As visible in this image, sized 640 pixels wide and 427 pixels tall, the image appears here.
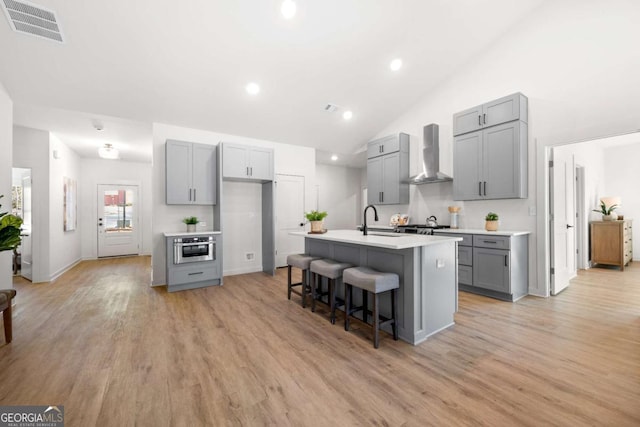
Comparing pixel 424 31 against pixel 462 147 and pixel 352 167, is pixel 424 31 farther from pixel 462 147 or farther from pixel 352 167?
pixel 352 167

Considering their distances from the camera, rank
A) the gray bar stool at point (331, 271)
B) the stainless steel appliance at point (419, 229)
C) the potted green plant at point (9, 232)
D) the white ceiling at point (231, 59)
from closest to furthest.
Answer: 1. the potted green plant at point (9, 232)
2. the gray bar stool at point (331, 271)
3. the white ceiling at point (231, 59)
4. the stainless steel appliance at point (419, 229)

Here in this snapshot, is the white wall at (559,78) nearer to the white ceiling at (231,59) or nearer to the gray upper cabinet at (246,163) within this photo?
the white ceiling at (231,59)

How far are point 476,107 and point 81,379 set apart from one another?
217 inches

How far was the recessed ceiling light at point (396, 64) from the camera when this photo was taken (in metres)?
4.25

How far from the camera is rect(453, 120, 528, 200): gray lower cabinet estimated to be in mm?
3791

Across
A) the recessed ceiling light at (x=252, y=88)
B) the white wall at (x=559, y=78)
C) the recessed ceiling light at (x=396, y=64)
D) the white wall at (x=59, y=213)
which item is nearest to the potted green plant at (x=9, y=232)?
the recessed ceiling light at (x=252, y=88)

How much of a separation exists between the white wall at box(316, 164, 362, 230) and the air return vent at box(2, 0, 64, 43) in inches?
227

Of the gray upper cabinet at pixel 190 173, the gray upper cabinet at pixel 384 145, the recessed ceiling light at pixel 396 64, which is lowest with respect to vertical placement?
the gray upper cabinet at pixel 190 173

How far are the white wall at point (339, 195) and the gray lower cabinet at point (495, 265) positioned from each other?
175 inches

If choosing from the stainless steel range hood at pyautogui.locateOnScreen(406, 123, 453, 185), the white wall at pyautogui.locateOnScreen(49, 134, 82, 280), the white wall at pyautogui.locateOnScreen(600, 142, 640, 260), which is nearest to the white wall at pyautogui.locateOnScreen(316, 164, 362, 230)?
the stainless steel range hood at pyautogui.locateOnScreen(406, 123, 453, 185)

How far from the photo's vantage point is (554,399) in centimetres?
171

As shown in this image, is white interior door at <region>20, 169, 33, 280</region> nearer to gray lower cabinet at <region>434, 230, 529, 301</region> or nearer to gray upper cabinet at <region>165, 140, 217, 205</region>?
gray upper cabinet at <region>165, 140, 217, 205</region>

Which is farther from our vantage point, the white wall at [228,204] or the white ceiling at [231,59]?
the white wall at [228,204]

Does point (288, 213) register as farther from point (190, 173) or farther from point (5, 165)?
point (5, 165)
